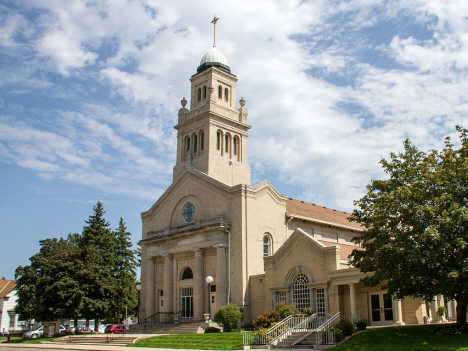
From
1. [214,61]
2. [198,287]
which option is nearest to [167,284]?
[198,287]

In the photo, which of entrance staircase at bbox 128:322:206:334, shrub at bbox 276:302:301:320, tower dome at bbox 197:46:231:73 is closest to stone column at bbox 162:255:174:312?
entrance staircase at bbox 128:322:206:334

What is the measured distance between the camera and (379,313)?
29.5m

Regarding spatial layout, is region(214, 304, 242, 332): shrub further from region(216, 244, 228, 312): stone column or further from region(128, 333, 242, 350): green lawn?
region(128, 333, 242, 350): green lawn

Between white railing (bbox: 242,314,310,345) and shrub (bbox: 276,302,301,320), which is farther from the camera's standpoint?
shrub (bbox: 276,302,301,320)

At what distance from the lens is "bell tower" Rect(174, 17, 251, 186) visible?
47594 millimetres

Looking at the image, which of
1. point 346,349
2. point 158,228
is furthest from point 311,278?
point 158,228

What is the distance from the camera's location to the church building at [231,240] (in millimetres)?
31250

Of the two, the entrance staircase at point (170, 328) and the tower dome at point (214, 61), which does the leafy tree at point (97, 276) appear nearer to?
the entrance staircase at point (170, 328)

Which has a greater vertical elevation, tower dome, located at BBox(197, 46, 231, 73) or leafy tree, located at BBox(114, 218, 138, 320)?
tower dome, located at BBox(197, 46, 231, 73)

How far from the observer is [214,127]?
48062 mm

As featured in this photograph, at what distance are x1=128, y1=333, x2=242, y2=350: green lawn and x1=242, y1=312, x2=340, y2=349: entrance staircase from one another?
106 cm

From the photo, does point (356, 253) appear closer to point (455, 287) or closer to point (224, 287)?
point (455, 287)

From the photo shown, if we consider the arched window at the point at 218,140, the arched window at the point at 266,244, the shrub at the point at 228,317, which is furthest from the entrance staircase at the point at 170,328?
the arched window at the point at 218,140

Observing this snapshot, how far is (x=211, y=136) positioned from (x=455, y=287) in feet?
101
